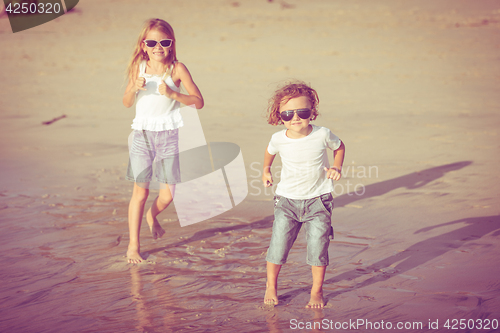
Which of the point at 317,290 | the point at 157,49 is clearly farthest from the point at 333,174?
the point at 157,49

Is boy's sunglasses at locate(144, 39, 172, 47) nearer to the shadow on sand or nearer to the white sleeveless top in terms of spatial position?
the white sleeveless top

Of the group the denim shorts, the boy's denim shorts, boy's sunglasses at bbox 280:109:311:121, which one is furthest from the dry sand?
boy's sunglasses at bbox 280:109:311:121

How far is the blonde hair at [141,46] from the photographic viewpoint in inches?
155

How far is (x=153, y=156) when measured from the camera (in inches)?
163

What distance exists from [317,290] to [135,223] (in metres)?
1.49

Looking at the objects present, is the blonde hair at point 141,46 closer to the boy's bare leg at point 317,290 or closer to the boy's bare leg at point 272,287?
the boy's bare leg at point 272,287

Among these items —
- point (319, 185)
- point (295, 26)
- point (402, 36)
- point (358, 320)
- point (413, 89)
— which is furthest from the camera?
point (295, 26)

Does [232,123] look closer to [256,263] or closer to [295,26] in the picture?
[256,263]

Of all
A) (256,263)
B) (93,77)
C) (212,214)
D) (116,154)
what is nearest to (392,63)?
(93,77)

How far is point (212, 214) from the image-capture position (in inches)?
197

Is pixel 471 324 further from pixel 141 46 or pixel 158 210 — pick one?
pixel 141 46

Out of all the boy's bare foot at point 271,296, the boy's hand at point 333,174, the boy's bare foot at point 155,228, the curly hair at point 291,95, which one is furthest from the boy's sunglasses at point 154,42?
the boy's bare foot at point 271,296

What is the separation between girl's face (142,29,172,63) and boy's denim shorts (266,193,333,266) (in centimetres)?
138

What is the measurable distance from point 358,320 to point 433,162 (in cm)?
376
